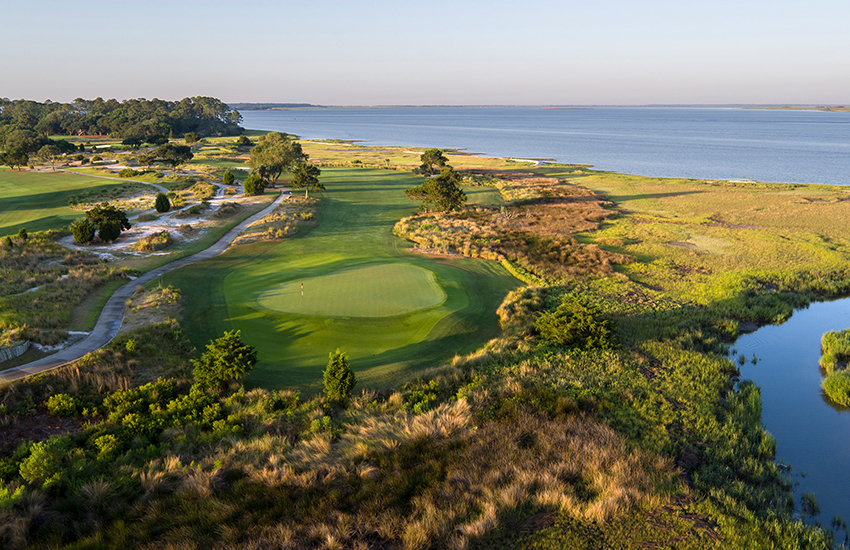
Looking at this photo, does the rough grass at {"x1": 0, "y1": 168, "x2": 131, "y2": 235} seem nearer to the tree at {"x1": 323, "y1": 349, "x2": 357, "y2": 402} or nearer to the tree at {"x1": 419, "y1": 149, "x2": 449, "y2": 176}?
the tree at {"x1": 323, "y1": 349, "x2": 357, "y2": 402}

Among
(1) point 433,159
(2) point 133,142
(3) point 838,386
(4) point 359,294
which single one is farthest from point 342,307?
(2) point 133,142

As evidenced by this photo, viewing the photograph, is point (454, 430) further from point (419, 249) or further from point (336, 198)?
point (336, 198)

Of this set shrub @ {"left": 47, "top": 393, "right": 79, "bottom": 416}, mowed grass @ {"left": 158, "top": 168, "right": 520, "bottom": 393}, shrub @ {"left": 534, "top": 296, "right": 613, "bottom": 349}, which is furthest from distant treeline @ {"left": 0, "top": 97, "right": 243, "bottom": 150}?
shrub @ {"left": 534, "top": 296, "right": 613, "bottom": 349}

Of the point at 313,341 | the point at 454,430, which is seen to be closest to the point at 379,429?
the point at 454,430

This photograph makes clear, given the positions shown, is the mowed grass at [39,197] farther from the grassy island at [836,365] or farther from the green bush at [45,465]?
the grassy island at [836,365]

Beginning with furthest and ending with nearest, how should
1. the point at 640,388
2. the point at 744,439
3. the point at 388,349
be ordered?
1. the point at 388,349
2. the point at 640,388
3. the point at 744,439

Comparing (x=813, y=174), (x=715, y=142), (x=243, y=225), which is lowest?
(x=243, y=225)

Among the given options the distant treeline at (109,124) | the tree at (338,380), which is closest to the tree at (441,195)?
the tree at (338,380)

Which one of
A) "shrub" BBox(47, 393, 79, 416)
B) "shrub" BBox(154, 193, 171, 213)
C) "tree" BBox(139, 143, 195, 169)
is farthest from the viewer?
"tree" BBox(139, 143, 195, 169)
